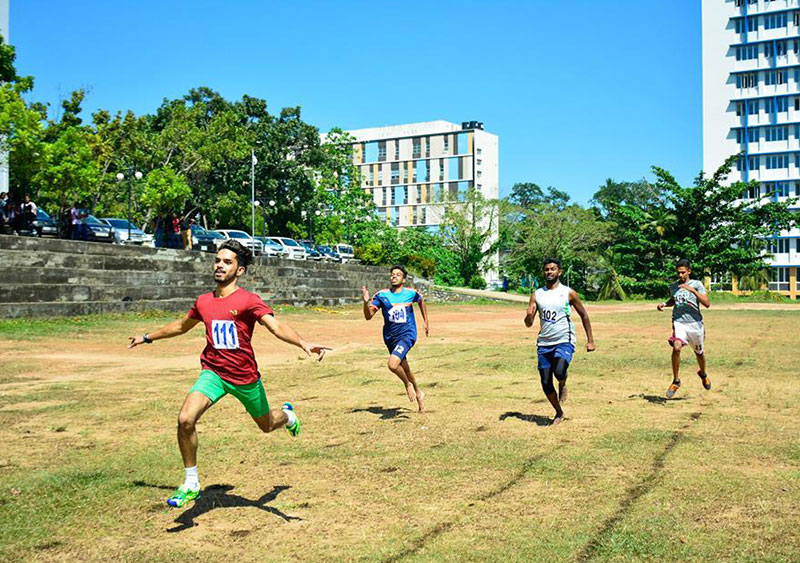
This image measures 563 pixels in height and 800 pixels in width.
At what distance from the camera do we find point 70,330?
22844mm

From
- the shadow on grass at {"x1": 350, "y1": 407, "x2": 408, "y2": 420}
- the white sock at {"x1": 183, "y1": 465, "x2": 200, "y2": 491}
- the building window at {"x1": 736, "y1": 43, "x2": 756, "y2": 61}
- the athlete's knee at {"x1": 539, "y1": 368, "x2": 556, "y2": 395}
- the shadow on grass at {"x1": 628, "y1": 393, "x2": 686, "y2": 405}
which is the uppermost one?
the building window at {"x1": 736, "y1": 43, "x2": 756, "y2": 61}

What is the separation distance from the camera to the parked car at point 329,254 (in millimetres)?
54934

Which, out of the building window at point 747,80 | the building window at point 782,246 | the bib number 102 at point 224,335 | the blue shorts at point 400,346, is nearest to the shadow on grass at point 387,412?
the blue shorts at point 400,346

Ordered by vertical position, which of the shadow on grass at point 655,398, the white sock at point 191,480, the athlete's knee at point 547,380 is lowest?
the shadow on grass at point 655,398

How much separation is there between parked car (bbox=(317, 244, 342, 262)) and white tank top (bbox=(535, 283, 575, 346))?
44.2 m

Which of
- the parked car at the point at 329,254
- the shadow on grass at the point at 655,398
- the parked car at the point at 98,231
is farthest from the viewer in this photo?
the parked car at the point at 329,254

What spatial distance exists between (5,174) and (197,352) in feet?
88.0

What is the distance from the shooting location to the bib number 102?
20.2ft

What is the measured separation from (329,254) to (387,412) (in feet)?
156

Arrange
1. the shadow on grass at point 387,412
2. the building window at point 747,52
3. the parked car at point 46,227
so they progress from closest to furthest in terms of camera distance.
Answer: the shadow on grass at point 387,412
the parked car at point 46,227
the building window at point 747,52

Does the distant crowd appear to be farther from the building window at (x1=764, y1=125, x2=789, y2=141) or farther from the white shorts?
the building window at (x1=764, y1=125, x2=789, y2=141)

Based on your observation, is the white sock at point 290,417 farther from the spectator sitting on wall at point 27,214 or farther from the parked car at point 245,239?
the parked car at point 245,239

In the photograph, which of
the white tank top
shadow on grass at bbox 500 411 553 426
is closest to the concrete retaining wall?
shadow on grass at bbox 500 411 553 426

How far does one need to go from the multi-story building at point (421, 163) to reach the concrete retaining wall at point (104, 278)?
73767 mm
